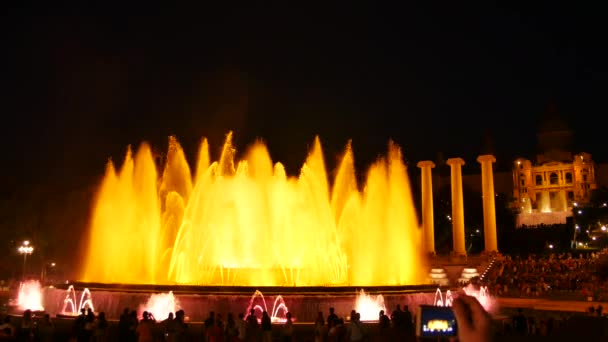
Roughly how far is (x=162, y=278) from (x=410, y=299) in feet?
49.9

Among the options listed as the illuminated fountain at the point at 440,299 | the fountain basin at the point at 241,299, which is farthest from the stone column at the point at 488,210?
the fountain basin at the point at 241,299

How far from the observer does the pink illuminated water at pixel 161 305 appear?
73.9ft

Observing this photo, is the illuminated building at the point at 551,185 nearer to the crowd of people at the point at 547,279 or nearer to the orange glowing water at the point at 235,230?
the crowd of people at the point at 547,279

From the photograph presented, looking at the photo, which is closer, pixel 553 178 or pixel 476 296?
pixel 476 296

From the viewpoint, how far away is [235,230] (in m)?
33.7

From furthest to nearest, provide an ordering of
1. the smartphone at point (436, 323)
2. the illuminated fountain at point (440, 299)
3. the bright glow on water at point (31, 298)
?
the bright glow on water at point (31, 298) < the illuminated fountain at point (440, 299) < the smartphone at point (436, 323)

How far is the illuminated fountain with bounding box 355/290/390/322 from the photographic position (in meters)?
23.1

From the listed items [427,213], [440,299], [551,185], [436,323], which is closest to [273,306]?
[440,299]

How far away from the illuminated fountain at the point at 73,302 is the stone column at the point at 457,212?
157ft

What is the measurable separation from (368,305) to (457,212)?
46966mm

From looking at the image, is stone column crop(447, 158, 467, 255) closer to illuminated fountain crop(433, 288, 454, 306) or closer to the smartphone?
illuminated fountain crop(433, 288, 454, 306)

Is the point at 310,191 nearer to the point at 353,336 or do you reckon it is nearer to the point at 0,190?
the point at 353,336

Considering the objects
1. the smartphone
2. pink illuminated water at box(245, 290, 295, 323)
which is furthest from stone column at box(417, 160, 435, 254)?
the smartphone

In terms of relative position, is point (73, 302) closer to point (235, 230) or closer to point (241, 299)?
point (241, 299)
